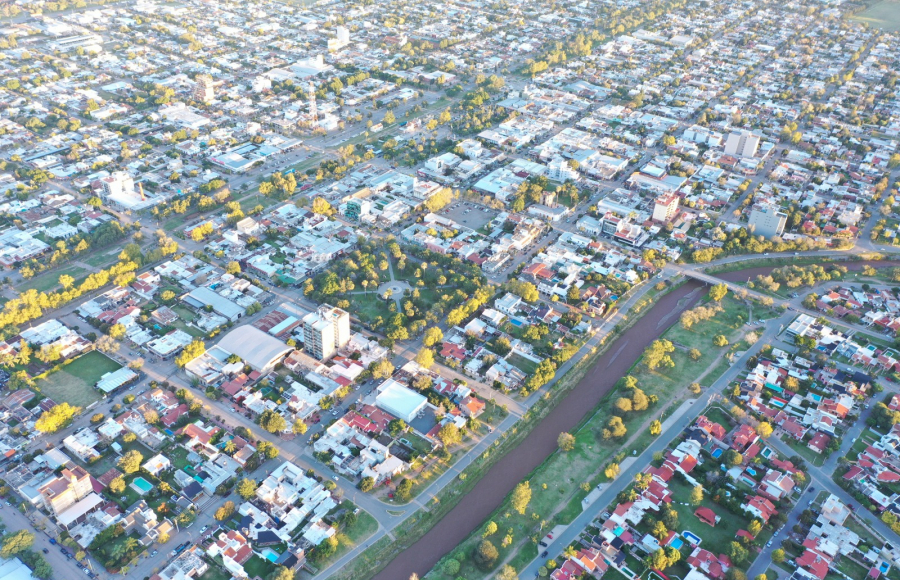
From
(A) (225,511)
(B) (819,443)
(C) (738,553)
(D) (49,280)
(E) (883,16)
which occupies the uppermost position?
(E) (883,16)

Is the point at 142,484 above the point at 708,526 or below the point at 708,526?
below

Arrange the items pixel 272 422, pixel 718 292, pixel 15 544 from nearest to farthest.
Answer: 1. pixel 15 544
2. pixel 272 422
3. pixel 718 292

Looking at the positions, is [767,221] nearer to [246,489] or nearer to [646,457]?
[646,457]

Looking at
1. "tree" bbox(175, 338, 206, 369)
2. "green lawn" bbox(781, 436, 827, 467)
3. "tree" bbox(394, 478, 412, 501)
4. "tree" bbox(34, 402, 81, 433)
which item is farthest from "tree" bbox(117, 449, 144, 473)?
"green lawn" bbox(781, 436, 827, 467)

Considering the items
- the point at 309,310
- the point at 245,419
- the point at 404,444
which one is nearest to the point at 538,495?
the point at 404,444

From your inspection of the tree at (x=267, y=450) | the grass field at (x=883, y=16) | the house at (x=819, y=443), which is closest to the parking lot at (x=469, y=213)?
the tree at (x=267, y=450)

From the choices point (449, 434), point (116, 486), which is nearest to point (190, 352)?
point (116, 486)

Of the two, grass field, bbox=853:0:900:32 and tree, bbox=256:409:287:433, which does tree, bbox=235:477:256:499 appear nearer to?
tree, bbox=256:409:287:433
